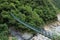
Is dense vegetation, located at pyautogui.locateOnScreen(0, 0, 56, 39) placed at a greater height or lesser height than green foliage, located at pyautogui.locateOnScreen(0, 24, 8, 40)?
greater

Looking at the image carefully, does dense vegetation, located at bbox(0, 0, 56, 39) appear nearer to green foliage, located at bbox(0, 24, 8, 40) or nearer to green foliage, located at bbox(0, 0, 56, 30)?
green foliage, located at bbox(0, 0, 56, 30)

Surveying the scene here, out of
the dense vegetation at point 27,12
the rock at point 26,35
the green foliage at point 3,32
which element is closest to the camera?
the green foliage at point 3,32

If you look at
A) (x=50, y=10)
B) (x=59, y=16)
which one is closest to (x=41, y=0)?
(x=50, y=10)

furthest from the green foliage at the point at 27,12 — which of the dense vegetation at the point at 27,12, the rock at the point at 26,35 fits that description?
the rock at the point at 26,35

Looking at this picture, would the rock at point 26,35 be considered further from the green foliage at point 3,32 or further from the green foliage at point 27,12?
the green foliage at point 3,32

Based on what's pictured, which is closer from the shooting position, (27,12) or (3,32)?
(3,32)

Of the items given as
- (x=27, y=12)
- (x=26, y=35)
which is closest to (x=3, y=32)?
(x=26, y=35)

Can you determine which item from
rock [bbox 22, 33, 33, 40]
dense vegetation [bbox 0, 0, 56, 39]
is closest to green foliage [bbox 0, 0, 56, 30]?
dense vegetation [bbox 0, 0, 56, 39]

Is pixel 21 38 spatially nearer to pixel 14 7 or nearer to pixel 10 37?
pixel 10 37

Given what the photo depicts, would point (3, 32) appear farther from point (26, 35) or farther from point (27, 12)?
point (27, 12)
